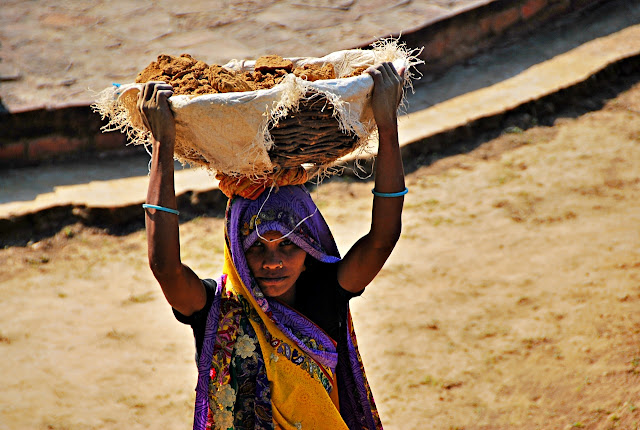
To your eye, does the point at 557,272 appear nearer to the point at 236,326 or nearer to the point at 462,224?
the point at 462,224

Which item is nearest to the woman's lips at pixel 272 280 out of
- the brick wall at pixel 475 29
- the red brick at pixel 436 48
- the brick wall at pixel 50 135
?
the brick wall at pixel 50 135

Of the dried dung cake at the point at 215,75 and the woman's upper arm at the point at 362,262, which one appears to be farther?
the woman's upper arm at the point at 362,262

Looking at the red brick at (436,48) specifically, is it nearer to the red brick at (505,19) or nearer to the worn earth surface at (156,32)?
the worn earth surface at (156,32)

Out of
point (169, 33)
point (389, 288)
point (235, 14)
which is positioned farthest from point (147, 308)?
point (235, 14)

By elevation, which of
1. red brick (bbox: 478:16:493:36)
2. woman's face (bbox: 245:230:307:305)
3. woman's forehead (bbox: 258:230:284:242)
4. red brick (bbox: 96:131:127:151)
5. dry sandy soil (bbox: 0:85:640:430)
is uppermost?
red brick (bbox: 478:16:493:36)

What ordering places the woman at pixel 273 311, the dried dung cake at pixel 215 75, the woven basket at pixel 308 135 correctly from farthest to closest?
1. the woman at pixel 273 311
2. the dried dung cake at pixel 215 75
3. the woven basket at pixel 308 135

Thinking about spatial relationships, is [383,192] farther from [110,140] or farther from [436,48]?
[436,48]

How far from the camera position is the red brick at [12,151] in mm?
5914

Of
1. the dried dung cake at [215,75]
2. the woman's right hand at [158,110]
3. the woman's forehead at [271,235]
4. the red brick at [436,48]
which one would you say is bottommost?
the woman's forehead at [271,235]

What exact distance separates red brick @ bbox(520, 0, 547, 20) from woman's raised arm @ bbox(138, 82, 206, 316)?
6.42 m

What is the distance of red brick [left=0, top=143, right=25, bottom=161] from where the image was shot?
591 centimetres

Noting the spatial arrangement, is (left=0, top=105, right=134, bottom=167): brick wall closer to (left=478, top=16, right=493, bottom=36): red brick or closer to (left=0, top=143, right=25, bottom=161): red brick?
(left=0, top=143, right=25, bottom=161): red brick

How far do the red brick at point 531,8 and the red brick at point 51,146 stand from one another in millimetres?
4685

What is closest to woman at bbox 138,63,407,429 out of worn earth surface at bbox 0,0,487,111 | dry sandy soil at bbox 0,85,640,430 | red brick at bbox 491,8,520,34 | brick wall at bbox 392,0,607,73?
dry sandy soil at bbox 0,85,640,430
